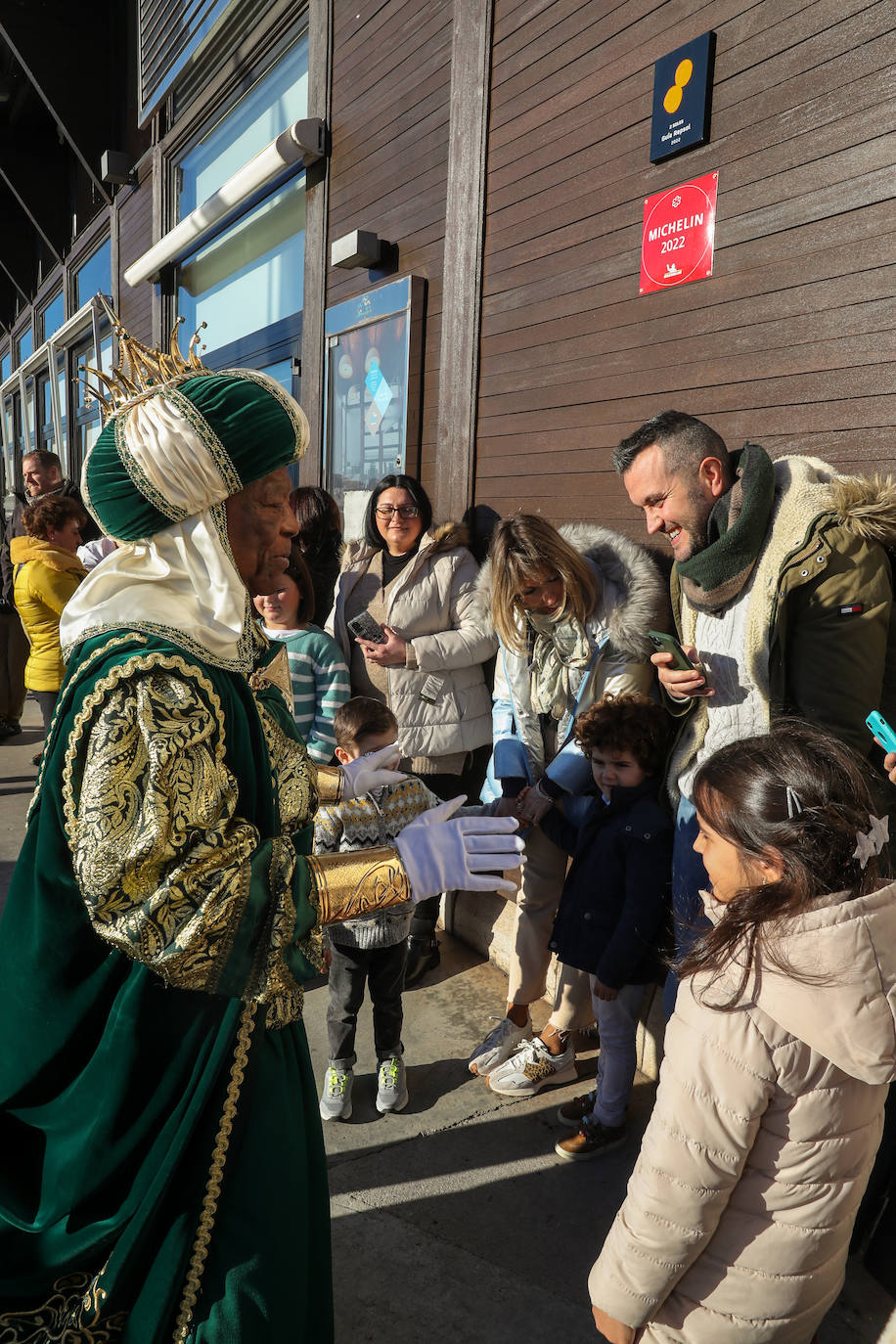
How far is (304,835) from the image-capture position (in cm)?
166

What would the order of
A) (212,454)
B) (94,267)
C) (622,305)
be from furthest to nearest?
(94,267)
(622,305)
(212,454)

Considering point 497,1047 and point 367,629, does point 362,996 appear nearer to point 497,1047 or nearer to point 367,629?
point 497,1047

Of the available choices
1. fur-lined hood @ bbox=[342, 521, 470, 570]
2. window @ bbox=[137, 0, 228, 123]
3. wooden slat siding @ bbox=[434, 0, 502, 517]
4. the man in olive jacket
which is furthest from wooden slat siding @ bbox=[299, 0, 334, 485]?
the man in olive jacket

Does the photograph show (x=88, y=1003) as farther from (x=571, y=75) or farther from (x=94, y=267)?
(x=94, y=267)

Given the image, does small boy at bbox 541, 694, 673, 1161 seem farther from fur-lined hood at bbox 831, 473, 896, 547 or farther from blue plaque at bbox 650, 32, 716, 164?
blue plaque at bbox 650, 32, 716, 164

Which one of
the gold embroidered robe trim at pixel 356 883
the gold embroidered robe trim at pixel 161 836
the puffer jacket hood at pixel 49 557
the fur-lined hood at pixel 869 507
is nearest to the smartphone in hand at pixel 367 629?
the fur-lined hood at pixel 869 507

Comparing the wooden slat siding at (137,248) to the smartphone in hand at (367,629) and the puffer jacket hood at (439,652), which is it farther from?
the smartphone in hand at (367,629)

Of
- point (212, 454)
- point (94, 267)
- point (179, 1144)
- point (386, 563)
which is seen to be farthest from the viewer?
point (94, 267)

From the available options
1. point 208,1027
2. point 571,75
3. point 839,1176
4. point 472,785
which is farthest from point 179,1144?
point 571,75

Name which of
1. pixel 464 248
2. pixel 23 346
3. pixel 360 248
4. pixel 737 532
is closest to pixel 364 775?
pixel 737 532

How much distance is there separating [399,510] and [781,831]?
271 cm

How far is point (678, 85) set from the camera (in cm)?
290

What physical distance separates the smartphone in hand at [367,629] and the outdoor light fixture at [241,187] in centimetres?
349

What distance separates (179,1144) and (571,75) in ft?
12.4
